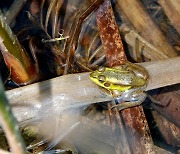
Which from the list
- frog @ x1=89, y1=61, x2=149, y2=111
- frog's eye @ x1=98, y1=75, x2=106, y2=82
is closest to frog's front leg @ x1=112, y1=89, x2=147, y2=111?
frog @ x1=89, y1=61, x2=149, y2=111

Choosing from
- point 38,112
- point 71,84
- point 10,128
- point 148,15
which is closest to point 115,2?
point 148,15

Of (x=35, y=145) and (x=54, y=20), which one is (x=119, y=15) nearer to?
(x=54, y=20)

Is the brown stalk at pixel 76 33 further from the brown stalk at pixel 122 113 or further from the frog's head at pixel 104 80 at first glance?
the frog's head at pixel 104 80

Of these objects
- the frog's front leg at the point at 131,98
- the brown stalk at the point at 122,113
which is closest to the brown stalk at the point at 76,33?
the brown stalk at the point at 122,113

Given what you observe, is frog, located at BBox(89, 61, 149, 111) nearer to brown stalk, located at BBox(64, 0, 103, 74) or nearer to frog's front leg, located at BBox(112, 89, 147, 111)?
frog's front leg, located at BBox(112, 89, 147, 111)

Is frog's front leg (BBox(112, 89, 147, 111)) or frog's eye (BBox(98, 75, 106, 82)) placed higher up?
frog's eye (BBox(98, 75, 106, 82))

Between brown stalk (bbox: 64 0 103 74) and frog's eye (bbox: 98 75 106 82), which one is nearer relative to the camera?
frog's eye (bbox: 98 75 106 82)

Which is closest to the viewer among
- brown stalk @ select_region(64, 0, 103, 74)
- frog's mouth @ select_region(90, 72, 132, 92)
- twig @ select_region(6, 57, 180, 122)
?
twig @ select_region(6, 57, 180, 122)

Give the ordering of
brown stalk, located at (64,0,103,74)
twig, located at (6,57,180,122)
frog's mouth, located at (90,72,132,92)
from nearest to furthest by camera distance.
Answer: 1. twig, located at (6,57,180,122)
2. frog's mouth, located at (90,72,132,92)
3. brown stalk, located at (64,0,103,74)
